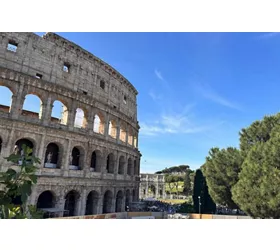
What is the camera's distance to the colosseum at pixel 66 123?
12.4 meters

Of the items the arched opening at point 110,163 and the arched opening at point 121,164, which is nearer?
the arched opening at point 110,163

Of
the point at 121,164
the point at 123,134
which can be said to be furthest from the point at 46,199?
the point at 123,134

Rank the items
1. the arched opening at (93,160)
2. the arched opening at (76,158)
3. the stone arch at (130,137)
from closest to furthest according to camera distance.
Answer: the arched opening at (76,158) < the arched opening at (93,160) < the stone arch at (130,137)

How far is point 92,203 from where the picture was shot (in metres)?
16.2

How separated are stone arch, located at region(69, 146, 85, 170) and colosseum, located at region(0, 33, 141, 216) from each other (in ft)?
0.06

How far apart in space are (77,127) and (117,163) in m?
4.68


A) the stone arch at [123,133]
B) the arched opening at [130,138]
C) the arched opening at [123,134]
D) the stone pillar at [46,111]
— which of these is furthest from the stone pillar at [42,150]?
the arched opening at [130,138]

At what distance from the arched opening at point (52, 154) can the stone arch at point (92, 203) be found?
3.70 meters

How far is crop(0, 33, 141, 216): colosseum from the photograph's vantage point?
40.5 ft

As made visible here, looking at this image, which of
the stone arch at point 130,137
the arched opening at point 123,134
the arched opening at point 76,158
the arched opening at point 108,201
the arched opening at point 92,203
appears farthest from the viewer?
the stone arch at point 130,137

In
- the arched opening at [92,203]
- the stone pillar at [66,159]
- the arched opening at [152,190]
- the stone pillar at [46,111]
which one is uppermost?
the stone pillar at [46,111]

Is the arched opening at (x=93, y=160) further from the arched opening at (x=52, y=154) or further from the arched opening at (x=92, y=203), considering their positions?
the arched opening at (x=52, y=154)
